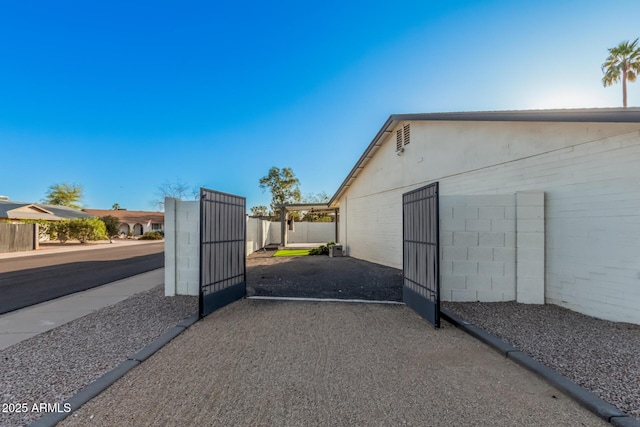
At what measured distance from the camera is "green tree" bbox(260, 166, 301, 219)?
3081 centimetres

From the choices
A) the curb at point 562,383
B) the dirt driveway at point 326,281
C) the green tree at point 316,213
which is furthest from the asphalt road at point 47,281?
the green tree at point 316,213

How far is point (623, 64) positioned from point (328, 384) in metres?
24.5

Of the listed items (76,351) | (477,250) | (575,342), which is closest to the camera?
(76,351)

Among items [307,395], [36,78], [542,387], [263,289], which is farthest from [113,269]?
[542,387]

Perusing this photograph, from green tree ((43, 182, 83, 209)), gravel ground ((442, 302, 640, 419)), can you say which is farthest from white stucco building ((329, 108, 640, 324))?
green tree ((43, 182, 83, 209))

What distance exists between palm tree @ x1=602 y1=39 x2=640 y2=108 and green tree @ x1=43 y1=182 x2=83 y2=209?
61.0 meters

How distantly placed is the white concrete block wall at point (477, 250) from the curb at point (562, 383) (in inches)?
60.9

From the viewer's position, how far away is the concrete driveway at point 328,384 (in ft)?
7.45

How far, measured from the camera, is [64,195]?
135ft

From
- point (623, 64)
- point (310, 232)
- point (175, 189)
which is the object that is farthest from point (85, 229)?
point (623, 64)

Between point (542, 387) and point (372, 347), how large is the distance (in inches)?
70.5

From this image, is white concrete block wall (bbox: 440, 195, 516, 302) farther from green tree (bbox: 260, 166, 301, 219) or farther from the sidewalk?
green tree (bbox: 260, 166, 301, 219)

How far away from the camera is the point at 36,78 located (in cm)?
1239

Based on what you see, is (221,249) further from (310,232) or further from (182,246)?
(310,232)
